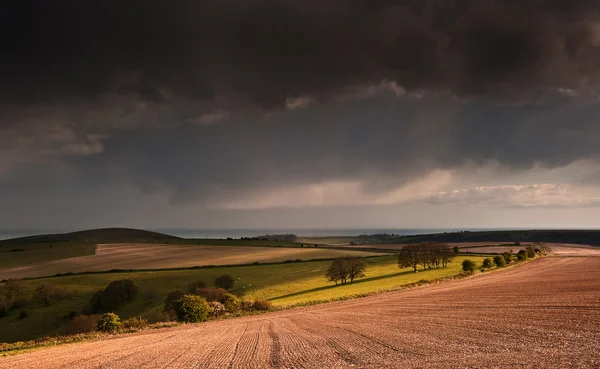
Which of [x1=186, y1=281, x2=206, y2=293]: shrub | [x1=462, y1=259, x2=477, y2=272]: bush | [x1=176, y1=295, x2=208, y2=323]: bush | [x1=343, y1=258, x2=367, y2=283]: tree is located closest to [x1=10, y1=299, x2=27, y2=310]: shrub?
[x1=186, y1=281, x2=206, y2=293]: shrub

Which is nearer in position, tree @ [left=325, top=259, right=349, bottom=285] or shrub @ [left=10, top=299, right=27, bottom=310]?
shrub @ [left=10, top=299, right=27, bottom=310]

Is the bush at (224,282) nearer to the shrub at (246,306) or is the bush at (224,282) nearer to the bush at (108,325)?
the shrub at (246,306)

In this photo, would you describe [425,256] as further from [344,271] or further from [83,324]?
[83,324]

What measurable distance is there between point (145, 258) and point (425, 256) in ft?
340

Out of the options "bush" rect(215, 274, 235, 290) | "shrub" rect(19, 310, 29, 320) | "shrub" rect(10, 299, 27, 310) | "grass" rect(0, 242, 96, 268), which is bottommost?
"shrub" rect(19, 310, 29, 320)

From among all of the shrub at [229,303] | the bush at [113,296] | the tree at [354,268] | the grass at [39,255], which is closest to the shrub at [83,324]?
the bush at [113,296]

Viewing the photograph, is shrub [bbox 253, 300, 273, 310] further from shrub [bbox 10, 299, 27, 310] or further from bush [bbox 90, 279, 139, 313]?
shrub [bbox 10, 299, 27, 310]

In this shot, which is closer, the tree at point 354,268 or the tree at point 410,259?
the tree at point 354,268

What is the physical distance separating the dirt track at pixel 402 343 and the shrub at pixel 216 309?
18743mm

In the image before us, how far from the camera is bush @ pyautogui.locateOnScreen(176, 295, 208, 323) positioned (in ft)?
170

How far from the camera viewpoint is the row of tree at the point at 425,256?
374ft

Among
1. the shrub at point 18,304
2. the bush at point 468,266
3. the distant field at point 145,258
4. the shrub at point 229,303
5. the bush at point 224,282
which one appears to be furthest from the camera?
the distant field at point 145,258

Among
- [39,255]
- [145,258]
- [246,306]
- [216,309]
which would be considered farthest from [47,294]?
[39,255]

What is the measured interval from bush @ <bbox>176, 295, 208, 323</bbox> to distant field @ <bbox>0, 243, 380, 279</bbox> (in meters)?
76.0
